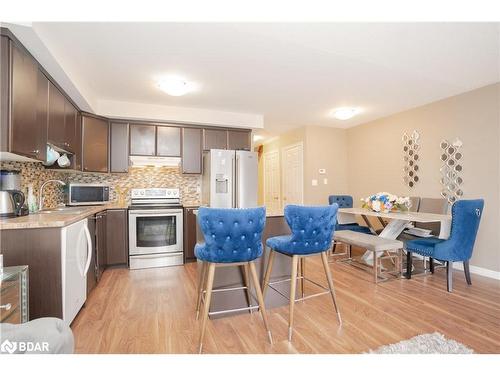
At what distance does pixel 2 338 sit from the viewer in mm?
970

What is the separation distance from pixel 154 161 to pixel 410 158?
14.0ft

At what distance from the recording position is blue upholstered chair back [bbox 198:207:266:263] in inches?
68.4

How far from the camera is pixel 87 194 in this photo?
3.75 meters

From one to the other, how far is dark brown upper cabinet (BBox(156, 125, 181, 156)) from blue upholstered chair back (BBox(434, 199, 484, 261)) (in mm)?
3817

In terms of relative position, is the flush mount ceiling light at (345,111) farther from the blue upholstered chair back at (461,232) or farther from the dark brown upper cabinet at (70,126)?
the dark brown upper cabinet at (70,126)

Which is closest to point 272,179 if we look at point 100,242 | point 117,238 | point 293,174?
point 293,174

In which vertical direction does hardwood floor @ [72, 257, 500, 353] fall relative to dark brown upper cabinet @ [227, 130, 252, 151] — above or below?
below

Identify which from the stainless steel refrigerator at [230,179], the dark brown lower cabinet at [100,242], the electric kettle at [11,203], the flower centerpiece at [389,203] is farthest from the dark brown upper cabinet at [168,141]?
the flower centerpiece at [389,203]

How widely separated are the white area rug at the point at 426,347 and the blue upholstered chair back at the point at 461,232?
1249 mm

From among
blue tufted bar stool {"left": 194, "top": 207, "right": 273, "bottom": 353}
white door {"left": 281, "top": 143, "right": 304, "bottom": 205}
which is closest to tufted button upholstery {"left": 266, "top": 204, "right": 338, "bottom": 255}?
blue tufted bar stool {"left": 194, "top": 207, "right": 273, "bottom": 353}

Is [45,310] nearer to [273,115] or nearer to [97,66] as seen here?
[97,66]

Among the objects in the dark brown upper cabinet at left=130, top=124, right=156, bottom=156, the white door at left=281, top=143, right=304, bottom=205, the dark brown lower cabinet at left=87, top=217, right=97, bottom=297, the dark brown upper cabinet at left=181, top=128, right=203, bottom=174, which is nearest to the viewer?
the dark brown lower cabinet at left=87, top=217, right=97, bottom=297

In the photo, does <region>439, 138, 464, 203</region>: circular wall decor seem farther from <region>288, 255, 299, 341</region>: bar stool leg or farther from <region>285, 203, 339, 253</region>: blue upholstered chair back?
<region>288, 255, 299, 341</region>: bar stool leg

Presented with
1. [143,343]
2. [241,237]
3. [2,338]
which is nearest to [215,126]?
[241,237]
